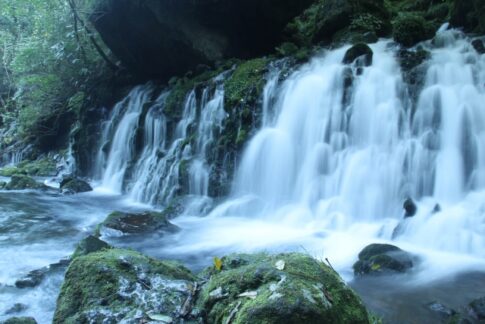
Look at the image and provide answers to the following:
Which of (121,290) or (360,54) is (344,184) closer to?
(360,54)

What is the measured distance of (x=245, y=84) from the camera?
1238 cm

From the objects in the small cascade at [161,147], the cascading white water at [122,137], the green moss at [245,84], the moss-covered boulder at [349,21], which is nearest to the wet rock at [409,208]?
the small cascade at [161,147]

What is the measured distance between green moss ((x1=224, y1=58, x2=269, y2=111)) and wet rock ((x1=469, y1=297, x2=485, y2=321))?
→ 7984 millimetres

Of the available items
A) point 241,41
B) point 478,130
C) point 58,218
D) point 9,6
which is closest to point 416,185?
point 478,130

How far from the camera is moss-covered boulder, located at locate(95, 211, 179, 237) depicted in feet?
28.4

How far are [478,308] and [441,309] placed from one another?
36cm

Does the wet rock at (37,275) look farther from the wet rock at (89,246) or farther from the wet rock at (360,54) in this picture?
the wet rock at (360,54)

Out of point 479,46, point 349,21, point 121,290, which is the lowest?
point 121,290

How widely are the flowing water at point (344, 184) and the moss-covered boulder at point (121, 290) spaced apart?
1.63 m

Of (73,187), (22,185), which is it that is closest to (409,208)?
(73,187)

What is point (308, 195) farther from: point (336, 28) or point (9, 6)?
point (9, 6)

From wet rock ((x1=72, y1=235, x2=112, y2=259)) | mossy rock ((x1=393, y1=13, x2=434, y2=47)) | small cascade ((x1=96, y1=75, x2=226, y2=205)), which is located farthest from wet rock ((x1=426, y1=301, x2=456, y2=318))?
mossy rock ((x1=393, y1=13, x2=434, y2=47))

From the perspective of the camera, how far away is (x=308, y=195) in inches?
372

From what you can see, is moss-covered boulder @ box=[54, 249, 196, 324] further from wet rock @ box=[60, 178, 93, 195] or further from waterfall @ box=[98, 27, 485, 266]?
wet rock @ box=[60, 178, 93, 195]
